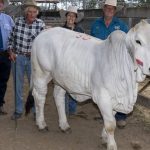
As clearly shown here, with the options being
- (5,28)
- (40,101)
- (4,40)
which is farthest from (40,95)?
(5,28)

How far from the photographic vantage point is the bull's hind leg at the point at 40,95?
6492mm

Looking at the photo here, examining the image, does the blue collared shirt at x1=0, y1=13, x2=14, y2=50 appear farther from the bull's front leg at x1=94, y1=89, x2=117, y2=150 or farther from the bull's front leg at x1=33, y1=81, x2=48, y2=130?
the bull's front leg at x1=94, y1=89, x2=117, y2=150

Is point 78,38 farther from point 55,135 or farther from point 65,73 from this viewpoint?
point 55,135

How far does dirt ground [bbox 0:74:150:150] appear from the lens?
233 inches

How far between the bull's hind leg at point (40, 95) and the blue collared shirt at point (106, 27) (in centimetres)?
120

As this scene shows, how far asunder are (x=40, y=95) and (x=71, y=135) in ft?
2.56

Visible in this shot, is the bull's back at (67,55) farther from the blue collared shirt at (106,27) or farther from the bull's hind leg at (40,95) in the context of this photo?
the blue collared shirt at (106,27)

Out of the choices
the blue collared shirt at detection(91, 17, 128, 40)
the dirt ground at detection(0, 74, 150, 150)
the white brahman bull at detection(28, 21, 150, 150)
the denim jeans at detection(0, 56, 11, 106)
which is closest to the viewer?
the white brahman bull at detection(28, 21, 150, 150)

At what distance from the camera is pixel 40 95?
654 centimetres

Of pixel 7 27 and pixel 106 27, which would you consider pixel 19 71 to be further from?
pixel 106 27

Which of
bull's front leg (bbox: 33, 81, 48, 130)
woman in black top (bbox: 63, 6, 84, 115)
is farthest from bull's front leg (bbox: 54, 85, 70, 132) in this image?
woman in black top (bbox: 63, 6, 84, 115)

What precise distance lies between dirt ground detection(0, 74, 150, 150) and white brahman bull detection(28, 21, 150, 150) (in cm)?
23

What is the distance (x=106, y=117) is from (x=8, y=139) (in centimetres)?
163

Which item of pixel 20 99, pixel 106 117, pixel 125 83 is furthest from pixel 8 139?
pixel 125 83
